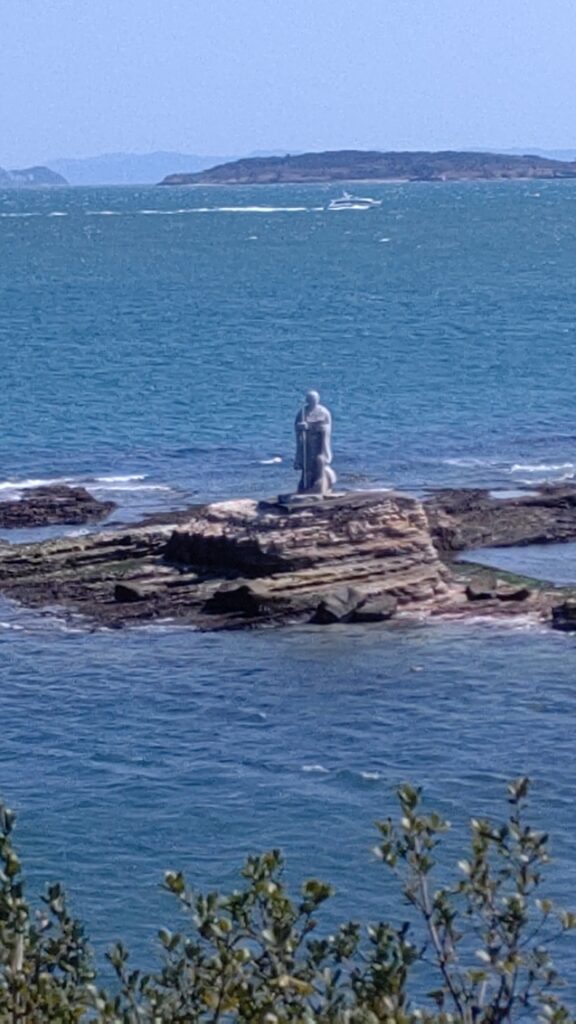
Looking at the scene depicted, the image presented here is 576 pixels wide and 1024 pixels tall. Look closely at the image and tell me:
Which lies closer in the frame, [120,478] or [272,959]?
[272,959]

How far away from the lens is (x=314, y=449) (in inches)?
1256

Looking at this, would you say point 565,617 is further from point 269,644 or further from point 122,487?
point 122,487

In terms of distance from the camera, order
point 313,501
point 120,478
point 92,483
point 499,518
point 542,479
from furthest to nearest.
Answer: point 120,478
point 92,483
point 542,479
point 499,518
point 313,501

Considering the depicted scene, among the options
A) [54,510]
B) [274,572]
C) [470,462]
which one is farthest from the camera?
[470,462]

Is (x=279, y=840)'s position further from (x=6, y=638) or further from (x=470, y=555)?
(x=470, y=555)

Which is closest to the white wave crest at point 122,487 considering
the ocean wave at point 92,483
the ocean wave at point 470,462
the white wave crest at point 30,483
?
the ocean wave at point 92,483

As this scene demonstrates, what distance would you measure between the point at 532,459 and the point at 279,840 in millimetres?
23750

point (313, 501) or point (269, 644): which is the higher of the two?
point (313, 501)

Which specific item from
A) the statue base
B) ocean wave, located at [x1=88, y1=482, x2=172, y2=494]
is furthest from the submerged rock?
ocean wave, located at [x1=88, y1=482, x2=172, y2=494]

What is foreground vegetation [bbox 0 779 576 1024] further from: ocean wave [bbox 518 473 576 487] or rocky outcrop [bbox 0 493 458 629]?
ocean wave [bbox 518 473 576 487]

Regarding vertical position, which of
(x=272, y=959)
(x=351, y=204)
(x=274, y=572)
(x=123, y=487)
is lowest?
(x=351, y=204)

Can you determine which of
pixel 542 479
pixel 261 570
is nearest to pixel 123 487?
pixel 542 479

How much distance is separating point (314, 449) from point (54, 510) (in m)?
6.35

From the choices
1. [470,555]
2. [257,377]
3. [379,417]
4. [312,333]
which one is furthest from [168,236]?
[470,555]
